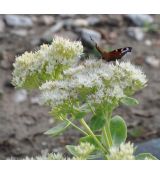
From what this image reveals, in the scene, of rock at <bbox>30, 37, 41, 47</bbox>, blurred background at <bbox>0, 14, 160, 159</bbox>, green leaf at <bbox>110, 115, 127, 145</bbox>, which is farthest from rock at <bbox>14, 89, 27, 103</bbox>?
green leaf at <bbox>110, 115, 127, 145</bbox>

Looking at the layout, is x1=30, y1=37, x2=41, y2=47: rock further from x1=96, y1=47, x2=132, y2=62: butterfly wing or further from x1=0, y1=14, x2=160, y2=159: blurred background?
x1=96, y1=47, x2=132, y2=62: butterfly wing

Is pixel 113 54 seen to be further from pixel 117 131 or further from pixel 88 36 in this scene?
pixel 88 36

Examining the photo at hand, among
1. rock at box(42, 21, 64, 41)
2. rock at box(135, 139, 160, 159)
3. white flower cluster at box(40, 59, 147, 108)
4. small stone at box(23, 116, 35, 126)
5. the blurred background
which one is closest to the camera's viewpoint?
white flower cluster at box(40, 59, 147, 108)

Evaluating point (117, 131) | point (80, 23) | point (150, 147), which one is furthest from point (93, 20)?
point (117, 131)

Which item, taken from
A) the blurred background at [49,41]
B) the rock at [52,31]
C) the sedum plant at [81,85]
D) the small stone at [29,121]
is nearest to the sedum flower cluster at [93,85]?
the sedum plant at [81,85]

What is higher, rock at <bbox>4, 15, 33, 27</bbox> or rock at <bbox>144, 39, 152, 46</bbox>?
rock at <bbox>4, 15, 33, 27</bbox>
